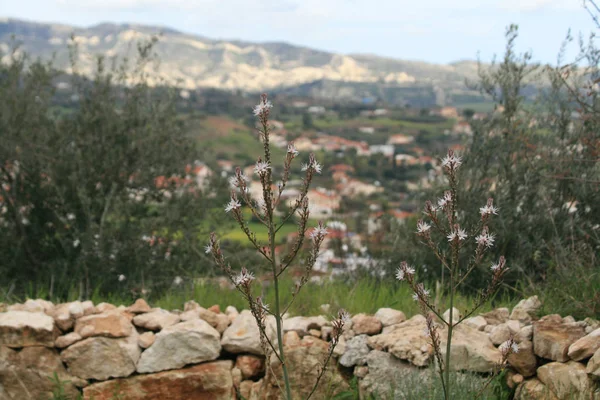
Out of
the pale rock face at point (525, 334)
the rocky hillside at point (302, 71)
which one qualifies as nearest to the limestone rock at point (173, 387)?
the pale rock face at point (525, 334)

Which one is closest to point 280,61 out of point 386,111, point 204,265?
point 386,111

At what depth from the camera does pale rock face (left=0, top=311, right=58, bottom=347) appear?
4645 mm

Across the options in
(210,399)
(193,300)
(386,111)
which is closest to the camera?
(210,399)

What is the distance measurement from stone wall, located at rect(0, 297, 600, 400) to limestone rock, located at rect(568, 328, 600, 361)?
15.2 inches

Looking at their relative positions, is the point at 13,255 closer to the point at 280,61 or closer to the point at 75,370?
the point at 75,370

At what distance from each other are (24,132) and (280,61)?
197034 millimetres

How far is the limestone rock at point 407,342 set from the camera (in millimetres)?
4242

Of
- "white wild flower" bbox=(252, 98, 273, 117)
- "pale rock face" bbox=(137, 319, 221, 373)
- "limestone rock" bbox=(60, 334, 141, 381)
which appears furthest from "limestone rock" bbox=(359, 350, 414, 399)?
"white wild flower" bbox=(252, 98, 273, 117)

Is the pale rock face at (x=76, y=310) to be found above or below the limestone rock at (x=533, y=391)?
below

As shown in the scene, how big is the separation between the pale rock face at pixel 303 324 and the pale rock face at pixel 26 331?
5.47 ft

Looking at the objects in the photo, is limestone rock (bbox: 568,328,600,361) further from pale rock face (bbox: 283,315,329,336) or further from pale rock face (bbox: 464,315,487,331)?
pale rock face (bbox: 283,315,329,336)

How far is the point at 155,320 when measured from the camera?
4.93m

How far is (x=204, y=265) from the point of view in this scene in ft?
24.6

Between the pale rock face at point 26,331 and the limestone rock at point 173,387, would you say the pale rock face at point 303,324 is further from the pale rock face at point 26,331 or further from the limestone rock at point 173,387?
the pale rock face at point 26,331
